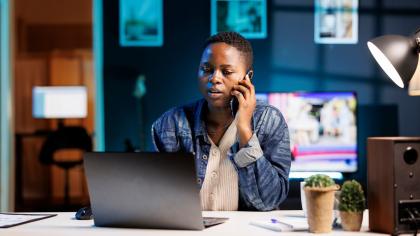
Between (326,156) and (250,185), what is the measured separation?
2.52 m

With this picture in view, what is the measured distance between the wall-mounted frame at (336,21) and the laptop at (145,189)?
343 cm

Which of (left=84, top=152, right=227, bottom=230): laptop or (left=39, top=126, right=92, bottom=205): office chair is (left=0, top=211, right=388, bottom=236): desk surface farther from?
(left=39, top=126, right=92, bottom=205): office chair

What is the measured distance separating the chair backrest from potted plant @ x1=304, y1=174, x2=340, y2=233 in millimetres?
5124

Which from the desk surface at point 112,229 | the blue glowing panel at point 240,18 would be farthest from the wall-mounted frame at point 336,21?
the desk surface at point 112,229

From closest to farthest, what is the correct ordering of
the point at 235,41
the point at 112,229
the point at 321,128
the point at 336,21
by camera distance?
the point at 112,229 → the point at 235,41 → the point at 321,128 → the point at 336,21

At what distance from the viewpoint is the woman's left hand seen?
1987 millimetres

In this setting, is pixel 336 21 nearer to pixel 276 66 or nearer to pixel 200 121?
pixel 276 66

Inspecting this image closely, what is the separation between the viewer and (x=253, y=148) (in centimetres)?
198

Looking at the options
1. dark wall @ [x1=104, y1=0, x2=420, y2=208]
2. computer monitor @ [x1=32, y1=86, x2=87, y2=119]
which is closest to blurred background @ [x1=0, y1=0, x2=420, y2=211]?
dark wall @ [x1=104, y1=0, x2=420, y2=208]

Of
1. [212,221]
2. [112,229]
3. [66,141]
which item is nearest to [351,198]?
[212,221]

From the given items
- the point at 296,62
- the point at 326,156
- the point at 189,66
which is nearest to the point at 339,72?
the point at 296,62

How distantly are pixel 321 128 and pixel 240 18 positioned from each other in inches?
42.4

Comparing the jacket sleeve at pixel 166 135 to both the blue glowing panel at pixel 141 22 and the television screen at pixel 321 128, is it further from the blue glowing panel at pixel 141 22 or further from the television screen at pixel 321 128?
the blue glowing panel at pixel 141 22

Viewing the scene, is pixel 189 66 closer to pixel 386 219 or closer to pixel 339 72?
pixel 339 72
